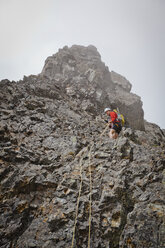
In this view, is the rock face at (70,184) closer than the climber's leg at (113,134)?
Yes

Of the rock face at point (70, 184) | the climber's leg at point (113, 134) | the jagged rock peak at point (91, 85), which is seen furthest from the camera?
the jagged rock peak at point (91, 85)

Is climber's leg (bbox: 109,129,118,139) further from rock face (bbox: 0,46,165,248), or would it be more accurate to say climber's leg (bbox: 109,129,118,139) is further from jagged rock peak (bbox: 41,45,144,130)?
jagged rock peak (bbox: 41,45,144,130)

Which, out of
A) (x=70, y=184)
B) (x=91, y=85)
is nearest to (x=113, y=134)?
(x=70, y=184)

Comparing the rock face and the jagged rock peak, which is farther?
the jagged rock peak

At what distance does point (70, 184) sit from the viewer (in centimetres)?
545

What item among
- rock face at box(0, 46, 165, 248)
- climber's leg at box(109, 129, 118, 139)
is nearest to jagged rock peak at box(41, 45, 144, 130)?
climber's leg at box(109, 129, 118, 139)

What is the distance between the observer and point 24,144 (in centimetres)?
696

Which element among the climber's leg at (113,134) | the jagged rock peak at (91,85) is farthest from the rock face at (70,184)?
the jagged rock peak at (91,85)

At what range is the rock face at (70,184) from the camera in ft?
13.3

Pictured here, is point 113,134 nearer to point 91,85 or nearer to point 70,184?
point 70,184

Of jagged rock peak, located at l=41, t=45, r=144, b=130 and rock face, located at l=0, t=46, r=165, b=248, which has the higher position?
jagged rock peak, located at l=41, t=45, r=144, b=130

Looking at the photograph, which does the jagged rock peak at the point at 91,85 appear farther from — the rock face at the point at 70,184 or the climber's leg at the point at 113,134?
the rock face at the point at 70,184

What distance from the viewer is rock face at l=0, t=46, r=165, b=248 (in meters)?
4.06

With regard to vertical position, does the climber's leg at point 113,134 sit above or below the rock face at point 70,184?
above
